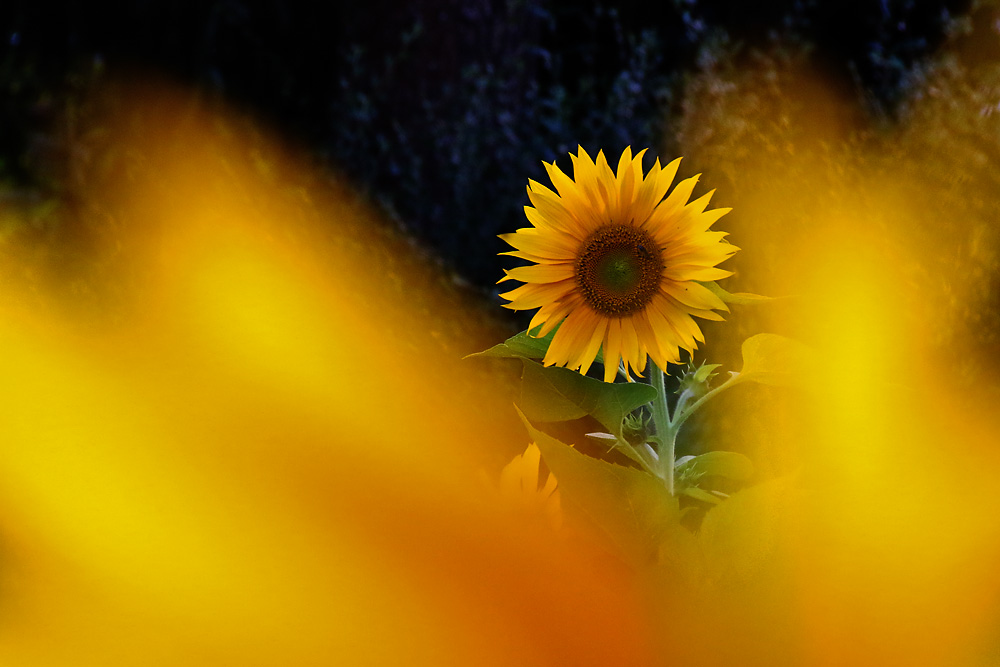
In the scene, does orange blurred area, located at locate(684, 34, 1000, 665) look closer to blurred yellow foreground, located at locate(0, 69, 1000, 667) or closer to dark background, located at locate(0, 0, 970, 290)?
blurred yellow foreground, located at locate(0, 69, 1000, 667)

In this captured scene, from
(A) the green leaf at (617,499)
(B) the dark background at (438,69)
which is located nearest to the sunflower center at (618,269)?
(A) the green leaf at (617,499)

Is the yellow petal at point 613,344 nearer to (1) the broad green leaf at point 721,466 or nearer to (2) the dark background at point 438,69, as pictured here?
(1) the broad green leaf at point 721,466

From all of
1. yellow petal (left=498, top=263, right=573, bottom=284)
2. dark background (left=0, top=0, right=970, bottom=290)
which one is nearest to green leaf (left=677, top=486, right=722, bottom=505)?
yellow petal (left=498, top=263, right=573, bottom=284)

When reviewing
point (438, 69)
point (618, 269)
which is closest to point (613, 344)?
point (618, 269)

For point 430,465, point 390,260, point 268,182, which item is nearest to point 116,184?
point 268,182

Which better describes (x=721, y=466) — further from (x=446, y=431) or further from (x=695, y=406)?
(x=446, y=431)
